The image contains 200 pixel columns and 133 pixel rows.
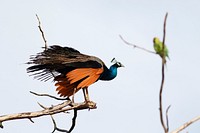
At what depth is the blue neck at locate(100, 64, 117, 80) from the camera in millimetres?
10266

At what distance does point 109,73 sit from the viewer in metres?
10.5

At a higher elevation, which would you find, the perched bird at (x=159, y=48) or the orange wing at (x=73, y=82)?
the perched bird at (x=159, y=48)

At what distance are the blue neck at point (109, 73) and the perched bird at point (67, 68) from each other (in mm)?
502

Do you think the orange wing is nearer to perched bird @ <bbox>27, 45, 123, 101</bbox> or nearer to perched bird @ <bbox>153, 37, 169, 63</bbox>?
perched bird @ <bbox>27, 45, 123, 101</bbox>

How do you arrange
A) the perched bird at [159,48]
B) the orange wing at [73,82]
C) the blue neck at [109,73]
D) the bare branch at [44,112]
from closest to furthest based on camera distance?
1. the perched bird at [159,48]
2. the bare branch at [44,112]
3. the orange wing at [73,82]
4. the blue neck at [109,73]

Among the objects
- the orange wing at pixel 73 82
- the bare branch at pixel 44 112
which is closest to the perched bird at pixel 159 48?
the bare branch at pixel 44 112

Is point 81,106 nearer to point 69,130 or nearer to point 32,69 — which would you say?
point 69,130

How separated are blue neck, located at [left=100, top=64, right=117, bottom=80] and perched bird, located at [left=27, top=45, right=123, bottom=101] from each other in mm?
502

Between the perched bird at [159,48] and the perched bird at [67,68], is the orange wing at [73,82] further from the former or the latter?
the perched bird at [159,48]

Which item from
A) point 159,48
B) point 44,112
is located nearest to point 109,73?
point 44,112

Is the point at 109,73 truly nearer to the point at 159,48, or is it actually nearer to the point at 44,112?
the point at 44,112

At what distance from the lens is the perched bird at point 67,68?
879 centimetres

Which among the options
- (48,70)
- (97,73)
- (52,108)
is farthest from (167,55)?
(97,73)

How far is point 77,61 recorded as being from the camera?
9367 mm
